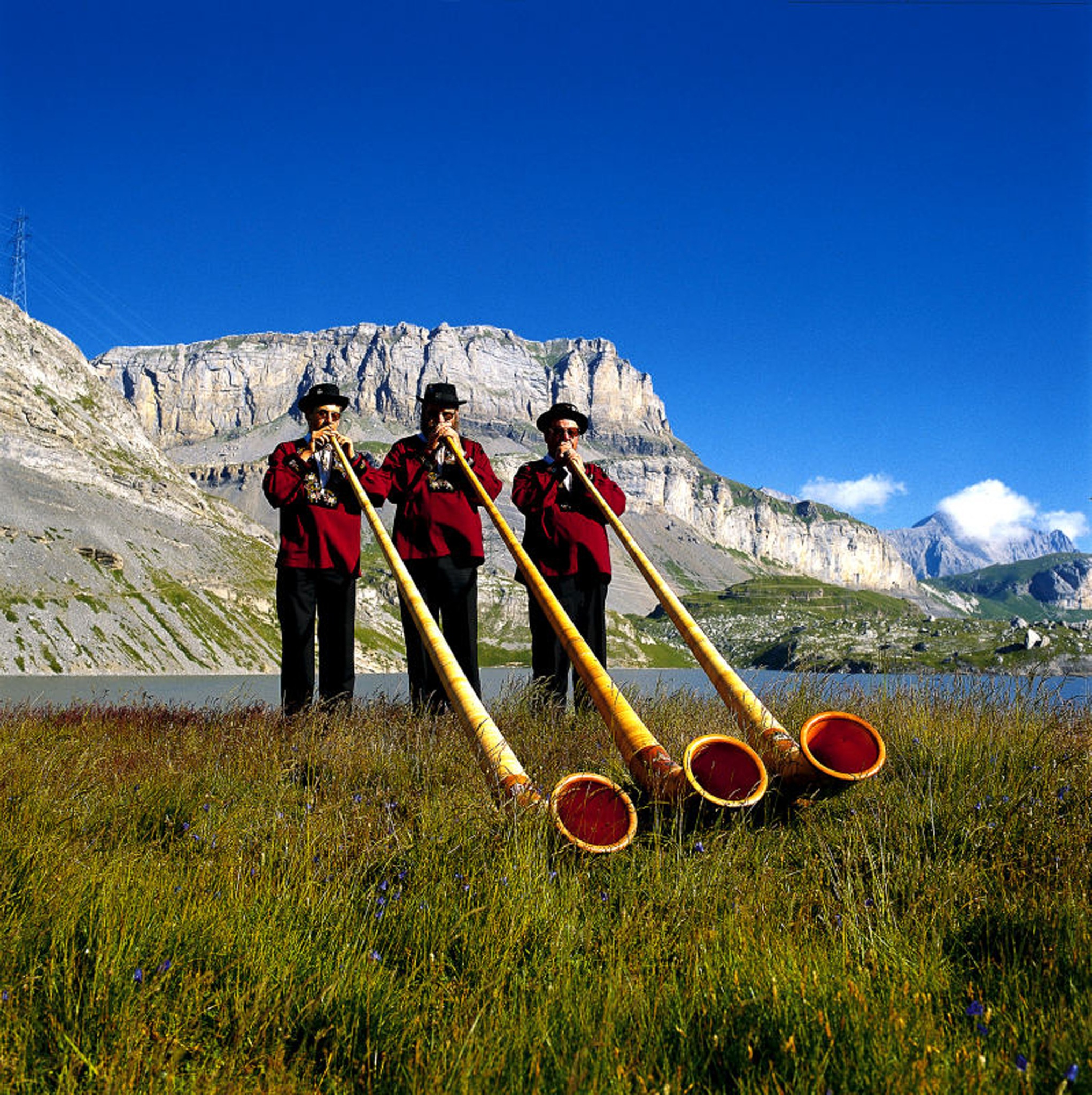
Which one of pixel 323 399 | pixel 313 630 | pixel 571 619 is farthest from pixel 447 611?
pixel 323 399

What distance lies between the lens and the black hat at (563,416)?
25.6 feet

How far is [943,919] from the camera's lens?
2.76m

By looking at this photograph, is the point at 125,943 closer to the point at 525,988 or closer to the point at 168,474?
the point at 525,988

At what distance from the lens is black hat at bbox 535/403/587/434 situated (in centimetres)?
782

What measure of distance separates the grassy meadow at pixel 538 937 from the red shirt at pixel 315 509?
10.0 feet

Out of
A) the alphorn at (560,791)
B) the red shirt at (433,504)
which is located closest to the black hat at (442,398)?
the red shirt at (433,504)

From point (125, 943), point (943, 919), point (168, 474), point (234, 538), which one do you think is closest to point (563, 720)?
point (943, 919)

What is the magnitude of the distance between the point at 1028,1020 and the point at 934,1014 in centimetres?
22

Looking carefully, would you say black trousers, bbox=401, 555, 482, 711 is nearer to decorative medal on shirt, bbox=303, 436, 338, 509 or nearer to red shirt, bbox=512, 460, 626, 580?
red shirt, bbox=512, 460, 626, 580

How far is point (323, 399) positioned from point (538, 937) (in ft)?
19.8

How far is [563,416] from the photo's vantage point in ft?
25.9

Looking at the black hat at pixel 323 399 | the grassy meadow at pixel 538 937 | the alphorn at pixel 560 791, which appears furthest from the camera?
the black hat at pixel 323 399

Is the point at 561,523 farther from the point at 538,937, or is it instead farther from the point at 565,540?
the point at 538,937

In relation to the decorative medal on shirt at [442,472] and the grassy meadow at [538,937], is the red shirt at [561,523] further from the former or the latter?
the grassy meadow at [538,937]
